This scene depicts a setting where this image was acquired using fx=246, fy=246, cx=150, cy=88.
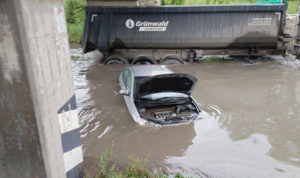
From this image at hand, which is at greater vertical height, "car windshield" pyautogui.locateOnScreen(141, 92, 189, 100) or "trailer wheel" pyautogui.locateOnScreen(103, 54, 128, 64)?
"car windshield" pyautogui.locateOnScreen(141, 92, 189, 100)

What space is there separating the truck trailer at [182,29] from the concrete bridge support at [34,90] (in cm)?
961

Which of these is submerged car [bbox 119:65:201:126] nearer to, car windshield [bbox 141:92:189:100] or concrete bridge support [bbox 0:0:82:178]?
car windshield [bbox 141:92:189:100]

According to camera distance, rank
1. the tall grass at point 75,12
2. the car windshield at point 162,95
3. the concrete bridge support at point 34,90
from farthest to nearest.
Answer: the tall grass at point 75,12, the car windshield at point 162,95, the concrete bridge support at point 34,90

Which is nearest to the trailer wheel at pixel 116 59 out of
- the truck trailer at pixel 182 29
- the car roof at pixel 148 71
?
the truck trailer at pixel 182 29

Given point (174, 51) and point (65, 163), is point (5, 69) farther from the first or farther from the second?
point (174, 51)

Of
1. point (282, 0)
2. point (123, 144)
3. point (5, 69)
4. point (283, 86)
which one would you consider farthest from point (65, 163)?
point (282, 0)

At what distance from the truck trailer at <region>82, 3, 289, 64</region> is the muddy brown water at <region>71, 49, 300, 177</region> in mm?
2816

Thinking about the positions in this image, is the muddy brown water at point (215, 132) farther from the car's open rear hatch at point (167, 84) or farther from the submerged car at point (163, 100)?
the car's open rear hatch at point (167, 84)

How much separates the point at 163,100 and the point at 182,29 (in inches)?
264

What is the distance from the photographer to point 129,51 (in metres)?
12.2

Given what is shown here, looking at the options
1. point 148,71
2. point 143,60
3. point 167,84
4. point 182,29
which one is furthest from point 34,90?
point 182,29

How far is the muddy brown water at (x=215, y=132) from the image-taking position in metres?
4.65

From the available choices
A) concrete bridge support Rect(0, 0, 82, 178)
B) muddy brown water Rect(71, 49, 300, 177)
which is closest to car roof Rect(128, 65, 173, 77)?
muddy brown water Rect(71, 49, 300, 177)

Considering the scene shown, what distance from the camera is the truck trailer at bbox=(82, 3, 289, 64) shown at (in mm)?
11438
